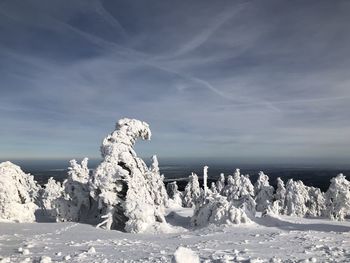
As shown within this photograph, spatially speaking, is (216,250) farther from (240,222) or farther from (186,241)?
(240,222)

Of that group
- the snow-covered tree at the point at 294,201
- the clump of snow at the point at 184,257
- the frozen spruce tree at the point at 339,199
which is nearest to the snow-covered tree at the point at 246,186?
the snow-covered tree at the point at 294,201

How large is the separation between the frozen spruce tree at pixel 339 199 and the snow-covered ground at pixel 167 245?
3273cm

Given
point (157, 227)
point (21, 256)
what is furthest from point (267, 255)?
point (157, 227)

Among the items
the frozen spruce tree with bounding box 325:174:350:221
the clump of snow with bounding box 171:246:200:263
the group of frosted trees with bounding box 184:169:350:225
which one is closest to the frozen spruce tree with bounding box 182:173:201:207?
the group of frosted trees with bounding box 184:169:350:225

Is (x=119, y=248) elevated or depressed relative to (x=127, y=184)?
depressed

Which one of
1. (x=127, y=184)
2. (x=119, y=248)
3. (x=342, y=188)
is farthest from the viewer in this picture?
(x=342, y=188)

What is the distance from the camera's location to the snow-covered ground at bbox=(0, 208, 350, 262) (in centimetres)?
1405

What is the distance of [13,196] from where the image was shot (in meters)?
26.2

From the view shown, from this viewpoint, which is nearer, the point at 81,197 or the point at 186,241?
the point at 186,241

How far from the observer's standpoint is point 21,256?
1470cm

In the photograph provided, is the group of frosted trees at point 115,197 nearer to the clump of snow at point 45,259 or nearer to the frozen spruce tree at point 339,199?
the clump of snow at point 45,259

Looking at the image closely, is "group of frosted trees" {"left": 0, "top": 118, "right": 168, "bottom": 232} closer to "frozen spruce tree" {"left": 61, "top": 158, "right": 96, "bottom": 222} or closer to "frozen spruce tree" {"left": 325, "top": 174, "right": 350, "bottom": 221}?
"frozen spruce tree" {"left": 61, "top": 158, "right": 96, "bottom": 222}

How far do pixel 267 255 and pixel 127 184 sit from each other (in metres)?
14.0

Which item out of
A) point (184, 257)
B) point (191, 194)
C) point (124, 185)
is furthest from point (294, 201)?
point (184, 257)
